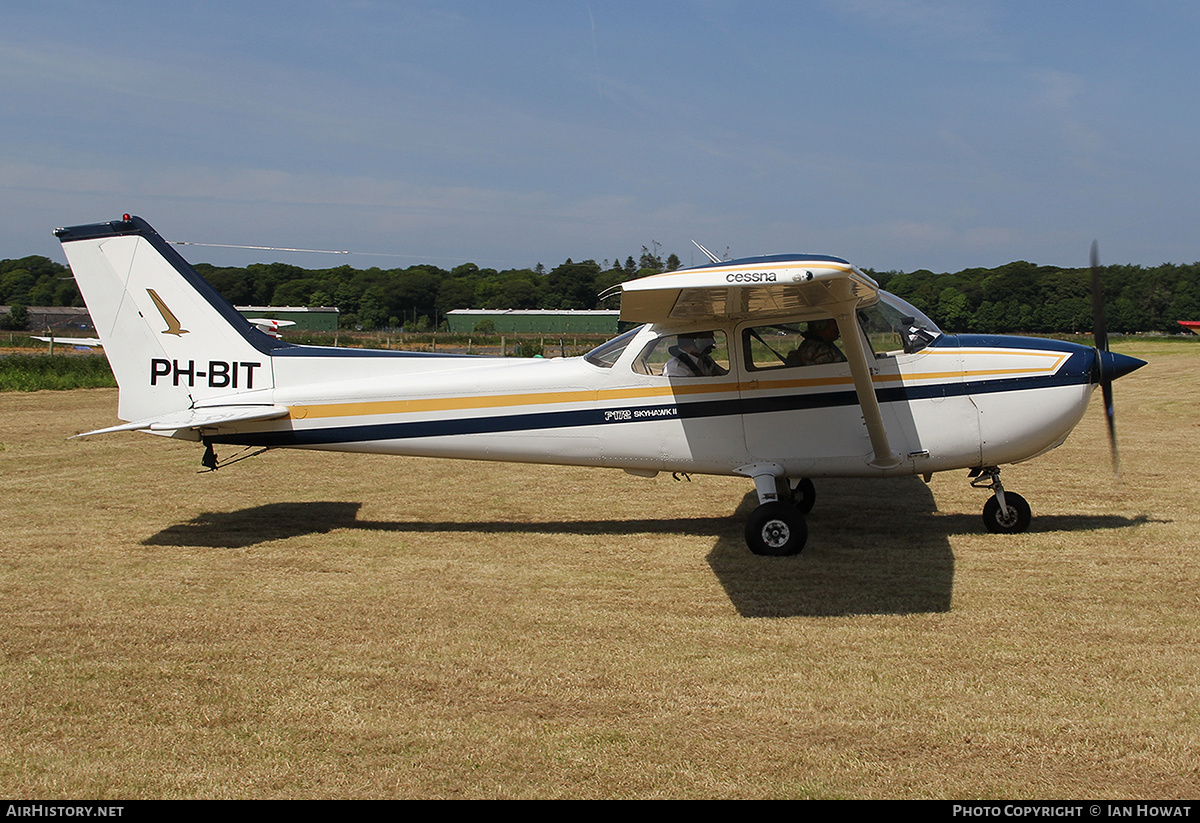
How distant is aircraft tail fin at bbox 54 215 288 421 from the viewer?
26.2ft

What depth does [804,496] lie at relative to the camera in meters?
8.92

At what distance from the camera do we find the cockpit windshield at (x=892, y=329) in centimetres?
745

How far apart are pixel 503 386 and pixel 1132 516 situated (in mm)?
6043

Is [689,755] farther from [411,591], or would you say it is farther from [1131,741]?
[411,591]

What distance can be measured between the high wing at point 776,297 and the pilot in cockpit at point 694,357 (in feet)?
0.72

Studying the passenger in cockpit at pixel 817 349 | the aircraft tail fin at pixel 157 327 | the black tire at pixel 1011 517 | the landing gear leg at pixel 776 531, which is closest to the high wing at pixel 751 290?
the passenger in cockpit at pixel 817 349

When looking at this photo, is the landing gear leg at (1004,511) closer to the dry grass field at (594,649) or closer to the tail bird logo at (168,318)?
the dry grass field at (594,649)

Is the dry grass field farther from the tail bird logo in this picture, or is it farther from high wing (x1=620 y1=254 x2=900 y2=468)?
the tail bird logo

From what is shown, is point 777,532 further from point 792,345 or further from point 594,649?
point 594,649

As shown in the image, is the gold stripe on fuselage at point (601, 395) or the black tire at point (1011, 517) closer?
the gold stripe on fuselage at point (601, 395)

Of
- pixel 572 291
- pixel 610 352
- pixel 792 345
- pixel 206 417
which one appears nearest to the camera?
pixel 792 345

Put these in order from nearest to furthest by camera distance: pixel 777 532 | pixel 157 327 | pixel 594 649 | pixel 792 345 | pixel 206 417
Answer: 1. pixel 594 649
2. pixel 777 532
3. pixel 792 345
4. pixel 206 417
5. pixel 157 327

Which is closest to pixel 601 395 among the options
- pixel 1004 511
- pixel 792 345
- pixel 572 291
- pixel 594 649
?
pixel 792 345

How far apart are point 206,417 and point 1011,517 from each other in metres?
7.18
